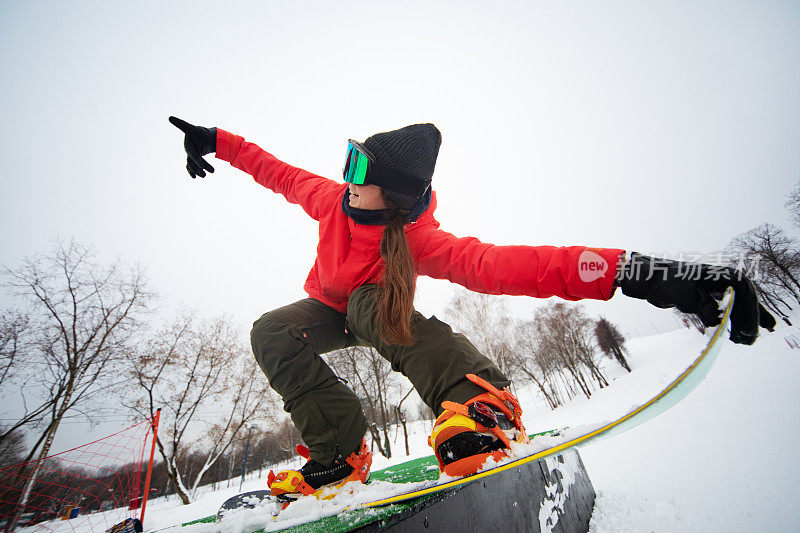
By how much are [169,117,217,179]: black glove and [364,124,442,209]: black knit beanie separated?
1.51m

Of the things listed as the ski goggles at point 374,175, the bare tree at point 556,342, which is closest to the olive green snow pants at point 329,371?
the ski goggles at point 374,175

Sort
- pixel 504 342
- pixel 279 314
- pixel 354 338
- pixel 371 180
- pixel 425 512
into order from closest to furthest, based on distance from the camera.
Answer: pixel 425 512 < pixel 371 180 < pixel 279 314 < pixel 354 338 < pixel 504 342

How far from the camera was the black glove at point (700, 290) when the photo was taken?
2.81 feet

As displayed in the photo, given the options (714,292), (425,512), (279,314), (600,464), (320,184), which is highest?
(320,184)

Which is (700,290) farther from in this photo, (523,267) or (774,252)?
(774,252)

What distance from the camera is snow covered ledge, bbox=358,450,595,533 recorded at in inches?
31.2

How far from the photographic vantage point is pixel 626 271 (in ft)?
3.18

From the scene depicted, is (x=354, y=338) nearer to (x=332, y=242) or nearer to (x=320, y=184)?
(x=332, y=242)

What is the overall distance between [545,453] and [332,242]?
1.39 m

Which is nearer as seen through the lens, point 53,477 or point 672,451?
point 672,451

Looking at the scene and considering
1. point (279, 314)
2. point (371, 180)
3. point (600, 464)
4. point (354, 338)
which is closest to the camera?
point (371, 180)

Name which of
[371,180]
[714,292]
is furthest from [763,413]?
[371,180]

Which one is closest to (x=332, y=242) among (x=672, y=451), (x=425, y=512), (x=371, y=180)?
(x=371, y=180)

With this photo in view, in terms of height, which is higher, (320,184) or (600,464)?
(320,184)
